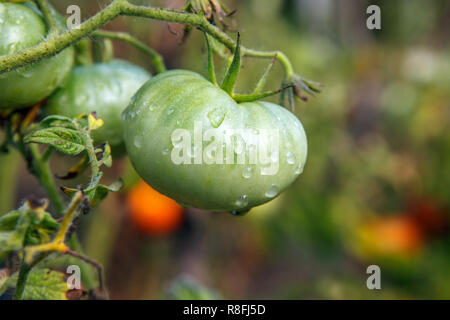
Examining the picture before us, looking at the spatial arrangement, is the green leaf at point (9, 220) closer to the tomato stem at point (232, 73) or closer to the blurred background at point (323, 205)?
the tomato stem at point (232, 73)

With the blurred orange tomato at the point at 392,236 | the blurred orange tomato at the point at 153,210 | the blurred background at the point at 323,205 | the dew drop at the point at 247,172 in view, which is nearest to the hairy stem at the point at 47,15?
the dew drop at the point at 247,172

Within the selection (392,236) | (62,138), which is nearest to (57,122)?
(62,138)

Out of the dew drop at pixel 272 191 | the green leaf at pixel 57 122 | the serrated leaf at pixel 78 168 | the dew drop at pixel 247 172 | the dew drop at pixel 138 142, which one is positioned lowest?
the dew drop at pixel 272 191

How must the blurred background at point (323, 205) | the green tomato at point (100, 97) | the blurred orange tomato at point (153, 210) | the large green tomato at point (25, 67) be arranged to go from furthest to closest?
the blurred orange tomato at point (153, 210) → the blurred background at point (323, 205) → the green tomato at point (100, 97) → the large green tomato at point (25, 67)

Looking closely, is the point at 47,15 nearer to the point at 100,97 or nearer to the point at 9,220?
the point at 100,97

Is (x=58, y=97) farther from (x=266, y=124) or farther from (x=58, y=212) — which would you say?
(x=266, y=124)

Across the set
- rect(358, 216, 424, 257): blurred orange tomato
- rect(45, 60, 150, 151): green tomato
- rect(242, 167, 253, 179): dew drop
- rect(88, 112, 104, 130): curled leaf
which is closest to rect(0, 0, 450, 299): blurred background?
rect(358, 216, 424, 257): blurred orange tomato
